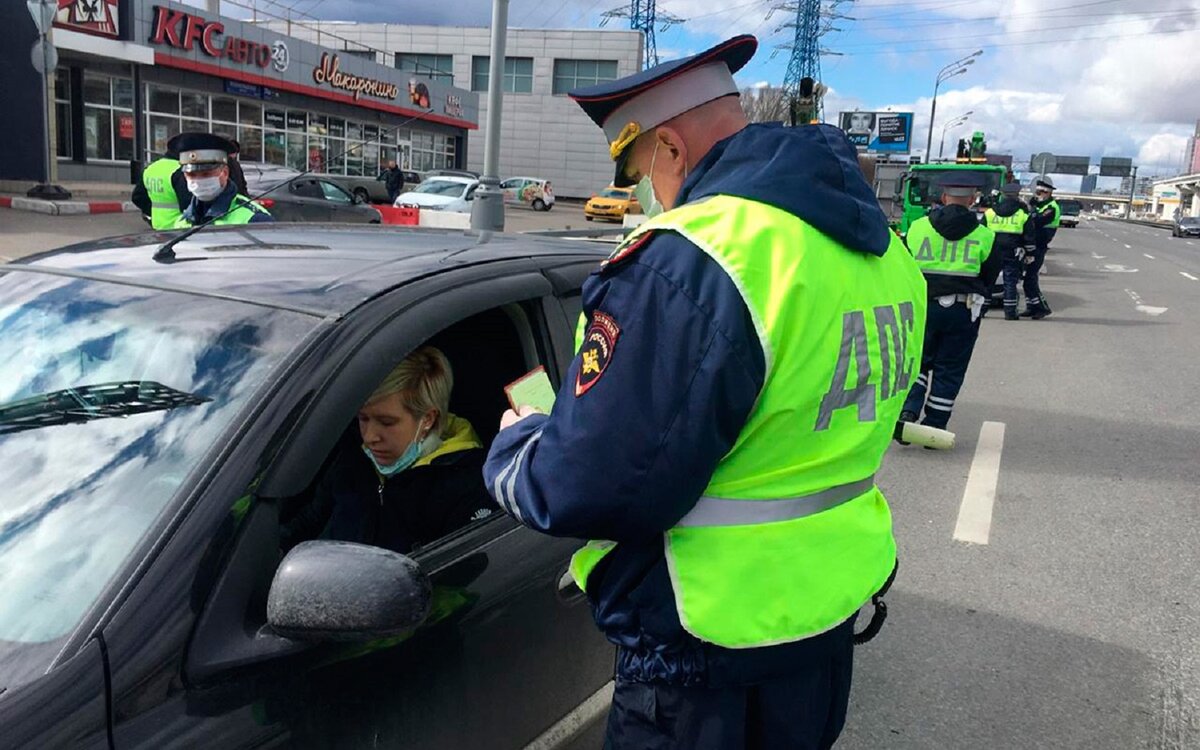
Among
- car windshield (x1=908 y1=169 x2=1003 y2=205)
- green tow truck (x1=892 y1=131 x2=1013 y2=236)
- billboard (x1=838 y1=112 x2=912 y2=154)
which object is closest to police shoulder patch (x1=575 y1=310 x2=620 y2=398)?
green tow truck (x1=892 y1=131 x2=1013 y2=236)

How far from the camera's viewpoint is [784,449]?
1540mm

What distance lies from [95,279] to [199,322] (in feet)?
1.41

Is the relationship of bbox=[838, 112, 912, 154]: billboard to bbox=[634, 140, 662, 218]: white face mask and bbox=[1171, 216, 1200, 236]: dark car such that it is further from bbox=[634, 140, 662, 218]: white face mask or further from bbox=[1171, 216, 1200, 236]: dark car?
bbox=[634, 140, 662, 218]: white face mask

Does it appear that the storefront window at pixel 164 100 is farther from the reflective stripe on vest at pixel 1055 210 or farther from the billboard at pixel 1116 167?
the billboard at pixel 1116 167

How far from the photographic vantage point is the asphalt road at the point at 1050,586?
328 cm

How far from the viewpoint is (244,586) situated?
1515mm

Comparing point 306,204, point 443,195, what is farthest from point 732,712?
point 443,195

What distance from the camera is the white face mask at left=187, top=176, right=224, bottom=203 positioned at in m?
5.94

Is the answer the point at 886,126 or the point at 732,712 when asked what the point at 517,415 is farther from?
the point at 886,126

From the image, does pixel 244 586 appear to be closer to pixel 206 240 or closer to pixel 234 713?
pixel 234 713

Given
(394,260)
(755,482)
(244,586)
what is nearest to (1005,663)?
(755,482)

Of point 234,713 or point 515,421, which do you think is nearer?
point 234,713

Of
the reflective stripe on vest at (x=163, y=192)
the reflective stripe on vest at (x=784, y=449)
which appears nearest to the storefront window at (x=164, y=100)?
the reflective stripe on vest at (x=163, y=192)

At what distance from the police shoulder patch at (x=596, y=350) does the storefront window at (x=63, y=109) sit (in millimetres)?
28236
